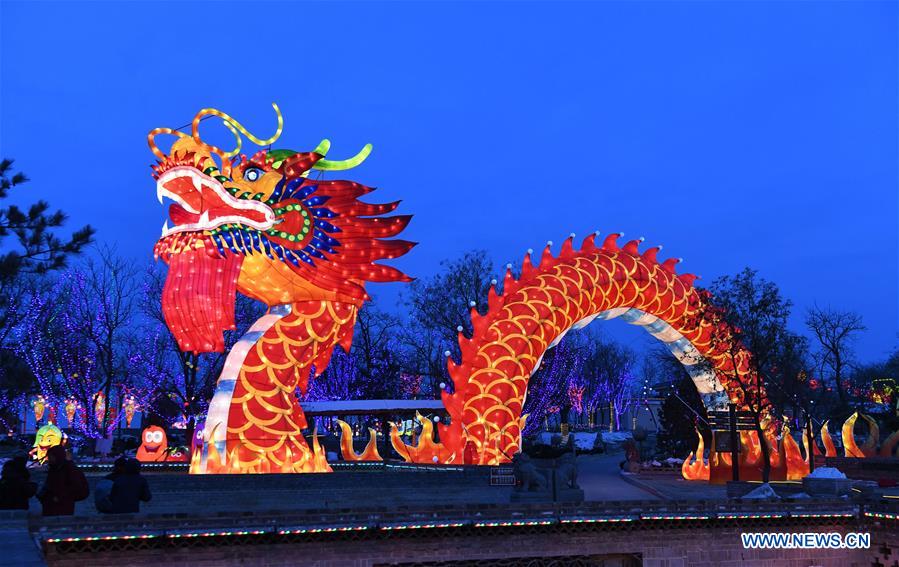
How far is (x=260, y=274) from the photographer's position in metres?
16.8

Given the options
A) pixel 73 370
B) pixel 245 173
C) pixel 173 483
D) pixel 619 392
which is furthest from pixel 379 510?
pixel 619 392

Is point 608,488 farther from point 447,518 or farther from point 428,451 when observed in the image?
point 447,518

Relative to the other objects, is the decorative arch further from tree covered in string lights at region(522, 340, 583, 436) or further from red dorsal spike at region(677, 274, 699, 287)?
tree covered in string lights at region(522, 340, 583, 436)

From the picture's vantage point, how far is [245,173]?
54.9 feet

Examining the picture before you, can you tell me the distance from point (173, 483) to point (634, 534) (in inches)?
299

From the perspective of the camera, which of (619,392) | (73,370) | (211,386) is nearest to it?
(73,370)

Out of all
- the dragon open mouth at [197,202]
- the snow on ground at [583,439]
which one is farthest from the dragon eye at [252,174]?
the snow on ground at [583,439]

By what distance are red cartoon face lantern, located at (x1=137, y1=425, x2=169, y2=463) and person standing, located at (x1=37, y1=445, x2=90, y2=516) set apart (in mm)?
10447

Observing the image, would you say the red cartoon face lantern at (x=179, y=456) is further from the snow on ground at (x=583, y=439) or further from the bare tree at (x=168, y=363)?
the snow on ground at (x=583, y=439)

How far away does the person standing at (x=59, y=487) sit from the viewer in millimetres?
9516

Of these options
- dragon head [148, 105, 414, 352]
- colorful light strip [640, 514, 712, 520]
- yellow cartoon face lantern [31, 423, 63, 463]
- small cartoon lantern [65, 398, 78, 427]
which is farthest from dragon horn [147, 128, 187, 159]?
small cartoon lantern [65, 398, 78, 427]

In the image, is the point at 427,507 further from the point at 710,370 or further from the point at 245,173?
the point at 710,370

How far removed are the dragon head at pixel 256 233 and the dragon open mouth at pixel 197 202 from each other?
20mm

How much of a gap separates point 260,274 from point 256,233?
885 mm
